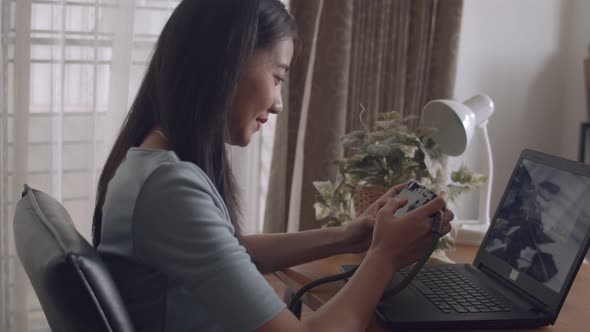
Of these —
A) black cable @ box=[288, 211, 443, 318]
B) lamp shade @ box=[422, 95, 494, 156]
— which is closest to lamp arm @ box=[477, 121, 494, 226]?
lamp shade @ box=[422, 95, 494, 156]

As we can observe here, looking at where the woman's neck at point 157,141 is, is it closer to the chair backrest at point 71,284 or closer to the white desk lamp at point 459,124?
the chair backrest at point 71,284

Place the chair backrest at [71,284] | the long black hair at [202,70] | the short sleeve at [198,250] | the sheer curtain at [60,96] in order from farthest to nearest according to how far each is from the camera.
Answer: the sheer curtain at [60,96]
the long black hair at [202,70]
the short sleeve at [198,250]
the chair backrest at [71,284]

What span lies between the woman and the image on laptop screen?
20cm

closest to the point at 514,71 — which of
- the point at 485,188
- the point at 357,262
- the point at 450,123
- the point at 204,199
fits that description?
the point at 485,188

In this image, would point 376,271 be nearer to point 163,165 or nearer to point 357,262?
point 163,165

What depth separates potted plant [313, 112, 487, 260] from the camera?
1.41 m

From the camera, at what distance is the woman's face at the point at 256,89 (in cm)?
101


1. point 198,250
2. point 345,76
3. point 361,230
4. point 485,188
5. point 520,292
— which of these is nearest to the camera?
point 198,250

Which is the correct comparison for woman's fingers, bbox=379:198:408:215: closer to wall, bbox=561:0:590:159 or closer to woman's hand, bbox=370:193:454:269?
woman's hand, bbox=370:193:454:269

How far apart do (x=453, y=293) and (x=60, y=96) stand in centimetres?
145

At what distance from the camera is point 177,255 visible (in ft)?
2.70

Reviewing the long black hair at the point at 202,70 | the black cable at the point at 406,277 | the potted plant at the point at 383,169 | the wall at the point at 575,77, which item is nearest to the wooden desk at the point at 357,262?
the black cable at the point at 406,277

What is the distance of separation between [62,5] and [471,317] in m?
1.59

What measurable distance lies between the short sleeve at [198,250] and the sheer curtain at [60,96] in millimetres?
1345
